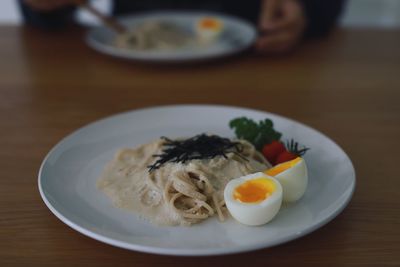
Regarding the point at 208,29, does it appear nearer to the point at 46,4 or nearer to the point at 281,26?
the point at 281,26

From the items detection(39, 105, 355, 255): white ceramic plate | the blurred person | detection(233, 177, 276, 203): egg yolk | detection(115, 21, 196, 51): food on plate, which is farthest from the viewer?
the blurred person

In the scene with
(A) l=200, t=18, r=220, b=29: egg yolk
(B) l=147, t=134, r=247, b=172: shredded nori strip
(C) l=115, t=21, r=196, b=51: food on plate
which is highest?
(B) l=147, t=134, r=247, b=172: shredded nori strip

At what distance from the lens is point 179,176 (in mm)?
1500

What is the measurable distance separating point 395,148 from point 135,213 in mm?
1030

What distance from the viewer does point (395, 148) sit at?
1.86 m

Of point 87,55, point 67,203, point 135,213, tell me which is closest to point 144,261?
point 135,213

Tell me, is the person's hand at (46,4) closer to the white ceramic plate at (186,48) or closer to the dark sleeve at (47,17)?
the dark sleeve at (47,17)

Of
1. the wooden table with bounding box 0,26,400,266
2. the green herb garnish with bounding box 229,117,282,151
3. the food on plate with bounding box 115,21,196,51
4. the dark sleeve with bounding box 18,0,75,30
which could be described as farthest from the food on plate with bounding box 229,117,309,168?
the dark sleeve with bounding box 18,0,75,30

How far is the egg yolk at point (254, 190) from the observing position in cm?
136

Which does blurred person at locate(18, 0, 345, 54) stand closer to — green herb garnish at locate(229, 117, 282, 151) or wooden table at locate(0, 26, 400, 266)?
wooden table at locate(0, 26, 400, 266)

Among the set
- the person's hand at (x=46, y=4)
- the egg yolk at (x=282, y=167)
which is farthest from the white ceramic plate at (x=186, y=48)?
the egg yolk at (x=282, y=167)

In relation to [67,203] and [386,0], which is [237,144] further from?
[386,0]

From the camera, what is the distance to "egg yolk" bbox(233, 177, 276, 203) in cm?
136

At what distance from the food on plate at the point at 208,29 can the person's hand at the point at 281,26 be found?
257 mm
